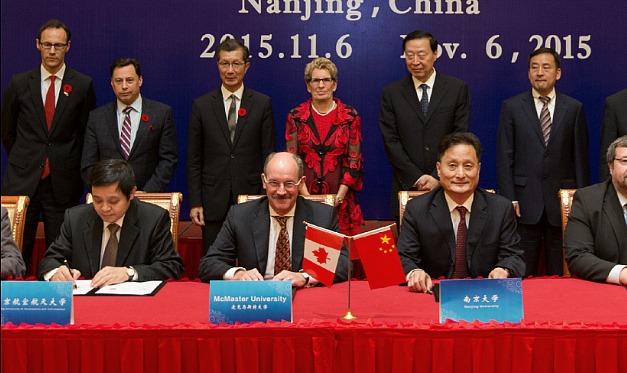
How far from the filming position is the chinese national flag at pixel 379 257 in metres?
2.59

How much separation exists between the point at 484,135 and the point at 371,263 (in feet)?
11.9

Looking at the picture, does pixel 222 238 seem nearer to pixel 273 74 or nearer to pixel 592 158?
pixel 273 74

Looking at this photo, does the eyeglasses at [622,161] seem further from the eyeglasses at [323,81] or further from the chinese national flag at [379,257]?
the eyeglasses at [323,81]

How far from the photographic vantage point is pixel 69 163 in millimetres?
4812

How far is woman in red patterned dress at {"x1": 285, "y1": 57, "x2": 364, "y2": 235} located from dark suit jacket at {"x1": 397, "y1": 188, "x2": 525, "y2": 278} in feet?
3.71

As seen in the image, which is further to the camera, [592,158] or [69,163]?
[592,158]

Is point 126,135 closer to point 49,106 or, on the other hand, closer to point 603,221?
point 49,106

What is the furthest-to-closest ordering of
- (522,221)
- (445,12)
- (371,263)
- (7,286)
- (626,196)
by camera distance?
(445,12) → (522,221) → (626,196) → (371,263) → (7,286)

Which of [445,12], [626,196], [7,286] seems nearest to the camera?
[7,286]

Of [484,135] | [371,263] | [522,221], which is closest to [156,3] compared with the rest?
[484,135]

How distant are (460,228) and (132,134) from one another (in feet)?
6.86

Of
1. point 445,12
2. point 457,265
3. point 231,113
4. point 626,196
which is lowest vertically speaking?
point 457,265

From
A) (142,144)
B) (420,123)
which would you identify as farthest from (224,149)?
(420,123)

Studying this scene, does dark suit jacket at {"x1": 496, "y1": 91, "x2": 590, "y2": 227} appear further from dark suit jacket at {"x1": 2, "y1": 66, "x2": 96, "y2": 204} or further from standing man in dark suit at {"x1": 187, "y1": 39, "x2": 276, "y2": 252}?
dark suit jacket at {"x1": 2, "y1": 66, "x2": 96, "y2": 204}
